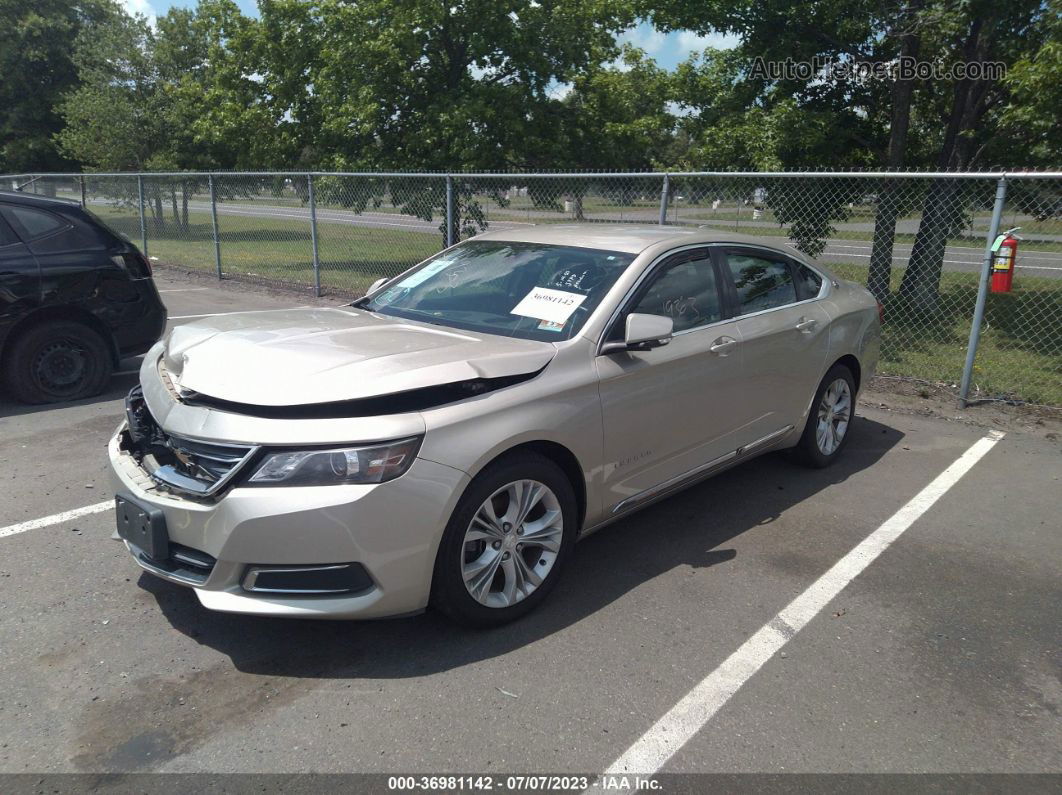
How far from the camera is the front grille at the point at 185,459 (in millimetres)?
2980

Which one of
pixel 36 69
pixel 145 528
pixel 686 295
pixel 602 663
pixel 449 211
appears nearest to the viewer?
pixel 145 528

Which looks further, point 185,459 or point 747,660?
point 747,660

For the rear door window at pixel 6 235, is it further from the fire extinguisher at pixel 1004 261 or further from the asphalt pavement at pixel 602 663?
the fire extinguisher at pixel 1004 261

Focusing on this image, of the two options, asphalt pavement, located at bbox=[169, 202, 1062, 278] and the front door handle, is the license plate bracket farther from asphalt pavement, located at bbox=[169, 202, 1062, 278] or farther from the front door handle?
asphalt pavement, located at bbox=[169, 202, 1062, 278]

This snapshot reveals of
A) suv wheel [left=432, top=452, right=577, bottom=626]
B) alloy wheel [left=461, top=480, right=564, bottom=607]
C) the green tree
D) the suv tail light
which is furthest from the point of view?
the green tree

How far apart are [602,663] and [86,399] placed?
560 cm

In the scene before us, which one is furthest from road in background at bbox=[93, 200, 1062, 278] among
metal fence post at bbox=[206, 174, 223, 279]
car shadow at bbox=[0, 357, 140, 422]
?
car shadow at bbox=[0, 357, 140, 422]

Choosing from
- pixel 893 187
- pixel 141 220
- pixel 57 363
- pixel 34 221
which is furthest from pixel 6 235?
pixel 141 220

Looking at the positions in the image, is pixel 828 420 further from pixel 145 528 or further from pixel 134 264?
pixel 134 264

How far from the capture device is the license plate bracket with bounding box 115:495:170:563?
307 centimetres

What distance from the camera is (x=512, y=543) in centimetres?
340

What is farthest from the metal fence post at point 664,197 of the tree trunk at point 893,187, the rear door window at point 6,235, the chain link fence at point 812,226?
the rear door window at point 6,235

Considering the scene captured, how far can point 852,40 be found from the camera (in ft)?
34.5

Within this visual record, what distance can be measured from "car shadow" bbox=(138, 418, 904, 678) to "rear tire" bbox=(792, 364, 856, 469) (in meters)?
0.41
